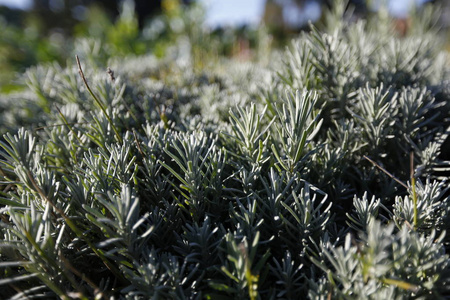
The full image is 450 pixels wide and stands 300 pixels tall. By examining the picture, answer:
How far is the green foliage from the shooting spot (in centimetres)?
97

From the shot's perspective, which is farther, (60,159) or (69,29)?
(69,29)

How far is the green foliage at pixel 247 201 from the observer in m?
0.97

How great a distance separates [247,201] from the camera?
1327 millimetres

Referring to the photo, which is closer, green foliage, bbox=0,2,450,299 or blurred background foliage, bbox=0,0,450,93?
green foliage, bbox=0,2,450,299

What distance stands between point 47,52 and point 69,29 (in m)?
21.3

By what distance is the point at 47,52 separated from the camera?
696 cm

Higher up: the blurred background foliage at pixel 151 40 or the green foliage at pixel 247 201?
the blurred background foliage at pixel 151 40

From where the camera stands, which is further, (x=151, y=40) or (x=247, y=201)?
(x=151, y=40)

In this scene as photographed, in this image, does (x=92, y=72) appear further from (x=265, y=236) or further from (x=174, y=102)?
(x=265, y=236)

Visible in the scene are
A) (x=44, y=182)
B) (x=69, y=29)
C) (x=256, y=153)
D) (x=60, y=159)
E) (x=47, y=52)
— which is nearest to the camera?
(x=44, y=182)

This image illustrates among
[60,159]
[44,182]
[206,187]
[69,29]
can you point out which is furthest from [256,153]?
[69,29]

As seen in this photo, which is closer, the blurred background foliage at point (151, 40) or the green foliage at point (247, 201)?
the green foliage at point (247, 201)

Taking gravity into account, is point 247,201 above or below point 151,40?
below

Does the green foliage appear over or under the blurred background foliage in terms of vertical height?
under
